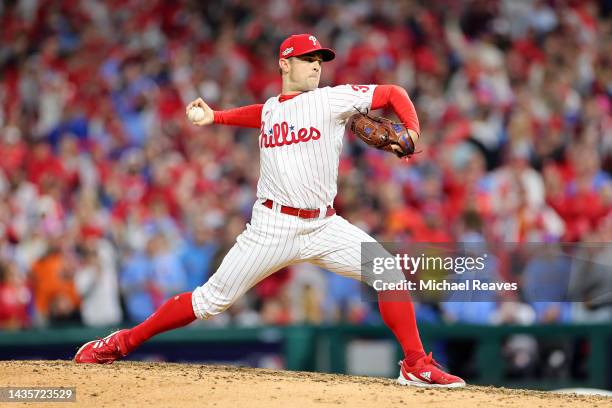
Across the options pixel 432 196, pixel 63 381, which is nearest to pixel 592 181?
pixel 432 196

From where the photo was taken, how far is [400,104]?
493cm

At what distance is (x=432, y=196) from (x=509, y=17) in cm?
Result: 343

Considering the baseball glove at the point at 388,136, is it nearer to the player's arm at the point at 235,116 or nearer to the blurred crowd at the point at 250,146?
the player's arm at the point at 235,116

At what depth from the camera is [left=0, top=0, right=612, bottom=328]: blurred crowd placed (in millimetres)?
8359

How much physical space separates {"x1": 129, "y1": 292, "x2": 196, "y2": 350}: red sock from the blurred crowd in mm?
2684

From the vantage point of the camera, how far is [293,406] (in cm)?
457

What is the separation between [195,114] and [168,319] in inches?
37.7

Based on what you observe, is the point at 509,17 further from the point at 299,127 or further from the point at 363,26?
the point at 299,127

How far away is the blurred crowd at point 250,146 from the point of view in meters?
8.36

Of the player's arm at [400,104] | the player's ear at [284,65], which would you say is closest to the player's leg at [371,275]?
the player's arm at [400,104]

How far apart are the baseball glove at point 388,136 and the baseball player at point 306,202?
87mm
